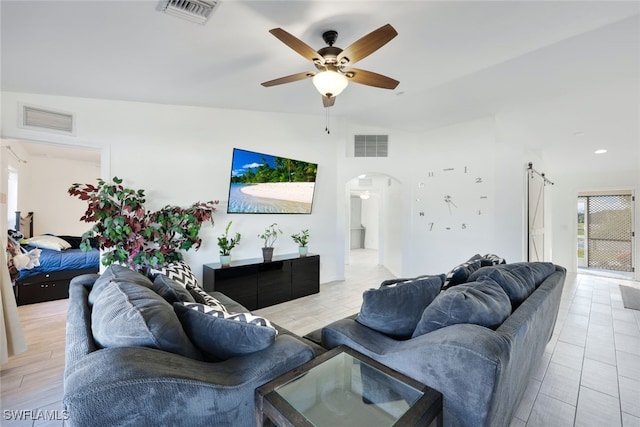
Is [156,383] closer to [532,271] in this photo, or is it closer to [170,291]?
[170,291]

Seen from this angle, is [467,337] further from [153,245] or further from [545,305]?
[153,245]

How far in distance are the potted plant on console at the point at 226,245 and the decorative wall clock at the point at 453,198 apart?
3.35 metres

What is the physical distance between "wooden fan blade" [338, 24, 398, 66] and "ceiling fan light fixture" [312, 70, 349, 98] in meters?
0.13

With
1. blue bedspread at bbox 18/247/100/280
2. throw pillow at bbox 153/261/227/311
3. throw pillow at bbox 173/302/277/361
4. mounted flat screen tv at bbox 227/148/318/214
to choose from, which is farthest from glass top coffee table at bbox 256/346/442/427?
blue bedspread at bbox 18/247/100/280

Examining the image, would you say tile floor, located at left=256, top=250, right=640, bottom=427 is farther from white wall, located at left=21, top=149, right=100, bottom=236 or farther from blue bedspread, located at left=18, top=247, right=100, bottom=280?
white wall, located at left=21, top=149, right=100, bottom=236

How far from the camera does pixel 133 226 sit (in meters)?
2.80

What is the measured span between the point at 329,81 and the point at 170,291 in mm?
1845

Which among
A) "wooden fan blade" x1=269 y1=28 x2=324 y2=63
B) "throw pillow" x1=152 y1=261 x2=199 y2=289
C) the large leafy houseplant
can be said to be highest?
"wooden fan blade" x1=269 y1=28 x2=324 y2=63

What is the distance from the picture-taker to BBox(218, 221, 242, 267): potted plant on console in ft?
11.3

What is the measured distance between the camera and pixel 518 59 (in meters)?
2.58

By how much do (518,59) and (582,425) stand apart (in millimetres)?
Result: 2942

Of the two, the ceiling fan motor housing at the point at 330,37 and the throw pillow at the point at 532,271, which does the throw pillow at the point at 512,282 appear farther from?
the ceiling fan motor housing at the point at 330,37

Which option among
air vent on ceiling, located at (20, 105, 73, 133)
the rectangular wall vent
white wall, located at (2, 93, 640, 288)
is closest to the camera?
air vent on ceiling, located at (20, 105, 73, 133)

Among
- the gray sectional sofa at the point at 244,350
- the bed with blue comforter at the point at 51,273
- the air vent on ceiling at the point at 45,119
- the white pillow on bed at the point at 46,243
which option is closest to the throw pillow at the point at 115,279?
the gray sectional sofa at the point at 244,350
